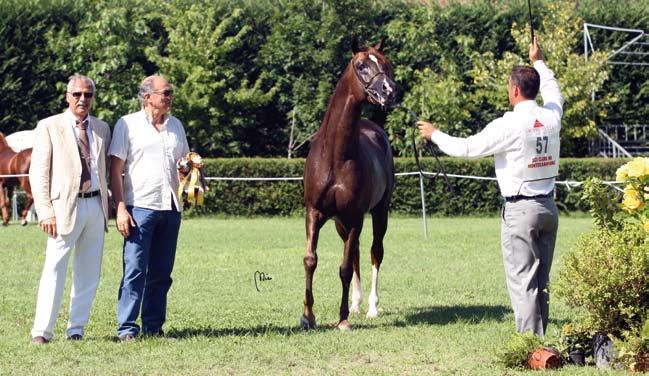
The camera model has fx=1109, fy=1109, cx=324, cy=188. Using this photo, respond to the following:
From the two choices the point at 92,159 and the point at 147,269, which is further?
the point at 147,269

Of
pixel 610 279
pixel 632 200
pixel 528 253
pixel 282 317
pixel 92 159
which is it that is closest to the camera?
pixel 610 279

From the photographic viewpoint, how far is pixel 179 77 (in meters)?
28.8

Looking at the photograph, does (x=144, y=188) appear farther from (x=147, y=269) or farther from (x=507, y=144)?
(x=507, y=144)

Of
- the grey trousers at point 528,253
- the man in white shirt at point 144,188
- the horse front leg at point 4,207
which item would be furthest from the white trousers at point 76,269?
the horse front leg at point 4,207

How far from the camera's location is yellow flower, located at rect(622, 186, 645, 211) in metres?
7.82

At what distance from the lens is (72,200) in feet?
Result: 28.1

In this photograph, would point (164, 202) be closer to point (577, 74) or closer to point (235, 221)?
point (235, 221)

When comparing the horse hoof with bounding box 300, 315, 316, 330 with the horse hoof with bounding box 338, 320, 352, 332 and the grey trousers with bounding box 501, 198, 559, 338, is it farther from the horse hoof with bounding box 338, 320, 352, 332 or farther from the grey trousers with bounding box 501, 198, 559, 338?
the grey trousers with bounding box 501, 198, 559, 338

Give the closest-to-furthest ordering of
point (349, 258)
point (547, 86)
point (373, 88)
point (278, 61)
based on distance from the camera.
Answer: point (547, 86) → point (373, 88) → point (349, 258) → point (278, 61)

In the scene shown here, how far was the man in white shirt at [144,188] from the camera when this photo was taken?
8.78m

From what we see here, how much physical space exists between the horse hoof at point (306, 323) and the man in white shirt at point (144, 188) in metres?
1.45

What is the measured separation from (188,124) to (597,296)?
2194 cm

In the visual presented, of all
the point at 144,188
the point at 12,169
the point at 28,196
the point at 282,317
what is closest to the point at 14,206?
the point at 28,196

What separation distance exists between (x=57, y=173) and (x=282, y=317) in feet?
9.46
